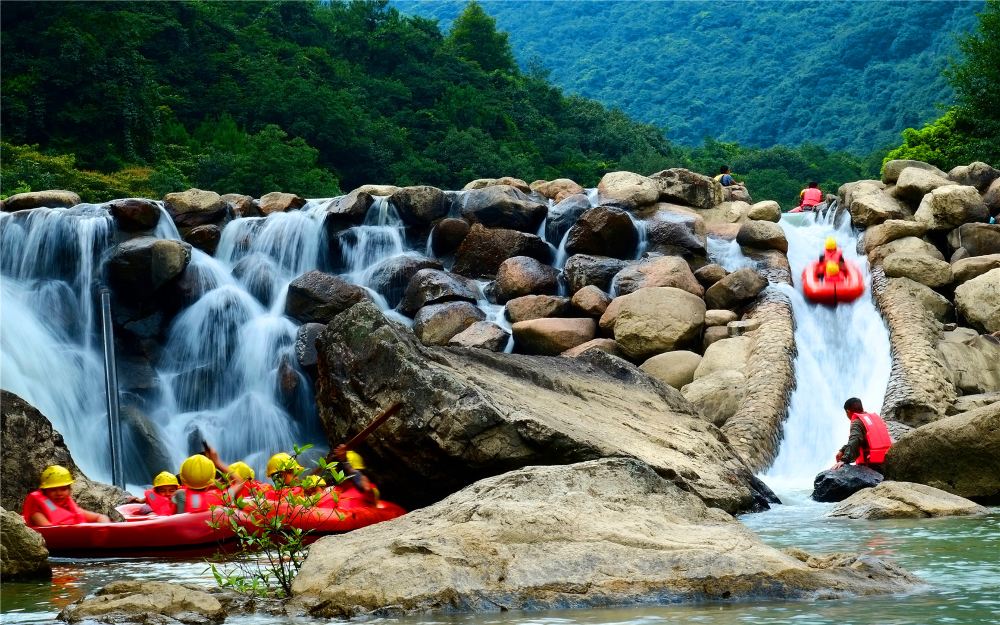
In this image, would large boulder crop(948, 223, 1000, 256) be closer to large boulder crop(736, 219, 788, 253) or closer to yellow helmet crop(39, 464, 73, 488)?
large boulder crop(736, 219, 788, 253)

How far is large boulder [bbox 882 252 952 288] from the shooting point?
18.2 m

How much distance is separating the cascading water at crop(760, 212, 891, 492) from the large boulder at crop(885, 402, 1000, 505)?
5.90 feet

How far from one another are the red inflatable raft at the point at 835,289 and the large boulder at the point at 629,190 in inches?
154

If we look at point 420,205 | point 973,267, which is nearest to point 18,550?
point 420,205

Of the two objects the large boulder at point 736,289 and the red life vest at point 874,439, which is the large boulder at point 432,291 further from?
the red life vest at point 874,439

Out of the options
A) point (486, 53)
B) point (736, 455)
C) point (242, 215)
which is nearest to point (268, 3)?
point (486, 53)

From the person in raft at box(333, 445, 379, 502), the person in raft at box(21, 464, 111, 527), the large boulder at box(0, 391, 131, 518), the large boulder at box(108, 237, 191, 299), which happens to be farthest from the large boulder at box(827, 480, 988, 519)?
the large boulder at box(108, 237, 191, 299)

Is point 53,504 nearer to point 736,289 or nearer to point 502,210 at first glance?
point 736,289

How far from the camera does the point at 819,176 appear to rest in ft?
176

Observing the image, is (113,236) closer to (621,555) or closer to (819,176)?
(621,555)

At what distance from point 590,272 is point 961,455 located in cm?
919

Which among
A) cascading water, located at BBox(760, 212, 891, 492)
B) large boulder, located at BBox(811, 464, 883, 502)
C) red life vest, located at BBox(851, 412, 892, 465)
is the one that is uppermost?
cascading water, located at BBox(760, 212, 891, 492)

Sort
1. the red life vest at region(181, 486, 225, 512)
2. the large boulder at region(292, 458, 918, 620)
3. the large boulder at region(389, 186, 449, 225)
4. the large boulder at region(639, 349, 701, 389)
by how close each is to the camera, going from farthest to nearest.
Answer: the large boulder at region(389, 186, 449, 225)
the large boulder at region(639, 349, 701, 389)
the red life vest at region(181, 486, 225, 512)
the large boulder at region(292, 458, 918, 620)

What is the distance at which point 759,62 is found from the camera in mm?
86000
